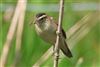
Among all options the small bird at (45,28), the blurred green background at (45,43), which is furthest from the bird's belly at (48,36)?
the blurred green background at (45,43)

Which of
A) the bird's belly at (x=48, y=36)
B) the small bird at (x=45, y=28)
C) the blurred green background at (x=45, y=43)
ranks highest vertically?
the small bird at (x=45, y=28)

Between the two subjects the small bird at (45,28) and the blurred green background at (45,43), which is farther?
the blurred green background at (45,43)

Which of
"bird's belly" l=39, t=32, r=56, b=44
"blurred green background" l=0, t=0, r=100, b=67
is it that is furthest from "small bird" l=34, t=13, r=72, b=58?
"blurred green background" l=0, t=0, r=100, b=67

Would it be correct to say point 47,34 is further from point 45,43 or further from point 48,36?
point 45,43

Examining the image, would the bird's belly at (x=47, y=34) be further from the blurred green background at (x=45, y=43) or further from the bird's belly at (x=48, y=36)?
the blurred green background at (x=45, y=43)

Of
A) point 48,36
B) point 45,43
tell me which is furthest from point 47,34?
point 45,43

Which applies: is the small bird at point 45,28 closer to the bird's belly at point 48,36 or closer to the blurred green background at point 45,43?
the bird's belly at point 48,36

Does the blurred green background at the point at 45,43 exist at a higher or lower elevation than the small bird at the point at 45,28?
lower

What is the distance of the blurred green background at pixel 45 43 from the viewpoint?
4887mm

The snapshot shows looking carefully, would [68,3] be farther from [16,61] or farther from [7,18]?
[16,61]

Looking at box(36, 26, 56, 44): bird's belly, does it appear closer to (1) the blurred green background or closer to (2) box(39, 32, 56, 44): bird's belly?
(2) box(39, 32, 56, 44): bird's belly

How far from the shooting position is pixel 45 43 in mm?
5074

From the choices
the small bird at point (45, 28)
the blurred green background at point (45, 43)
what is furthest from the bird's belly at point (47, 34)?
the blurred green background at point (45, 43)

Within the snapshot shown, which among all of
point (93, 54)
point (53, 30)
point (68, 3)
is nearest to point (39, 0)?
point (68, 3)
